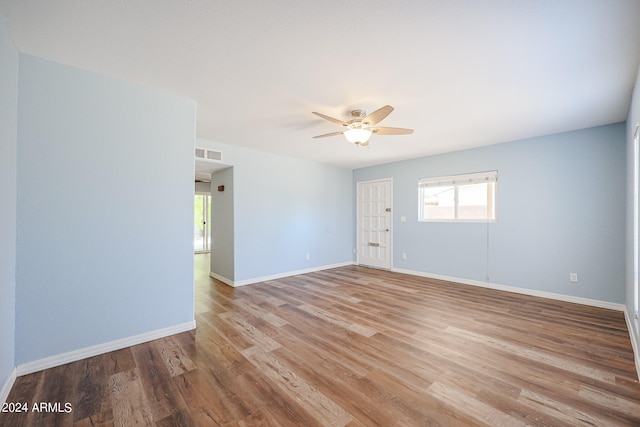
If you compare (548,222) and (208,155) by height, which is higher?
(208,155)

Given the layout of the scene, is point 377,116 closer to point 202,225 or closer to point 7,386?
point 7,386

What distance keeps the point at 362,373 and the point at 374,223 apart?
14.6 ft

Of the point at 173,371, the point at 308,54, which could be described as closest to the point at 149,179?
the point at 173,371

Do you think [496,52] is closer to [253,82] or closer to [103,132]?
[253,82]

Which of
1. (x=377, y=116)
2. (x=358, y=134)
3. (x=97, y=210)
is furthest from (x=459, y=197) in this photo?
(x=97, y=210)

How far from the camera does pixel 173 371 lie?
82.0 inches

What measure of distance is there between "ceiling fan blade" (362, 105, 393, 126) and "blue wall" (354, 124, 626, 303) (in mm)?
2873

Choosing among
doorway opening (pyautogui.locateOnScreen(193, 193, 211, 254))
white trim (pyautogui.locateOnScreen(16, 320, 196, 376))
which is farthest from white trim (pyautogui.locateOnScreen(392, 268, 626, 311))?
doorway opening (pyautogui.locateOnScreen(193, 193, 211, 254))

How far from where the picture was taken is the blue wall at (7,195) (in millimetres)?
1720

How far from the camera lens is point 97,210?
2.31m

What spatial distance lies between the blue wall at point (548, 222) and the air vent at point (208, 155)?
3877 millimetres

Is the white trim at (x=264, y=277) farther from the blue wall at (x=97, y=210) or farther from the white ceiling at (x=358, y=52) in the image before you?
the white ceiling at (x=358, y=52)

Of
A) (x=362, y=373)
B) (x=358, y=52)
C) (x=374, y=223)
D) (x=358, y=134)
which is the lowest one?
(x=362, y=373)

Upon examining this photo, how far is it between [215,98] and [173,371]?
2498 millimetres
